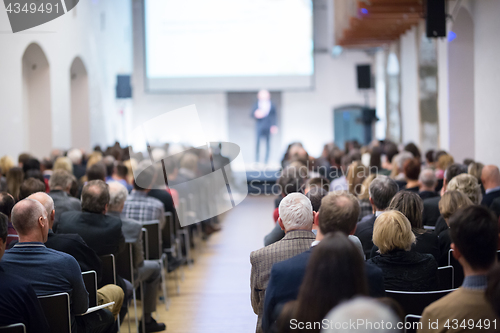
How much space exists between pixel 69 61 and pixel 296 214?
34.4 ft

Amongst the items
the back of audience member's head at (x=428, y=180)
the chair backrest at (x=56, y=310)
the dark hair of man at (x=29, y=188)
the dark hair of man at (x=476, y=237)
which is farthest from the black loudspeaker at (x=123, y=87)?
the dark hair of man at (x=476, y=237)

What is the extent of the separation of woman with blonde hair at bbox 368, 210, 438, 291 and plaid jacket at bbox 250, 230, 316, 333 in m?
0.39

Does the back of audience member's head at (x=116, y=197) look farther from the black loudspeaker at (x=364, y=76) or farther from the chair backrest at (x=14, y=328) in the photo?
the black loudspeaker at (x=364, y=76)

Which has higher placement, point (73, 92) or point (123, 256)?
point (73, 92)

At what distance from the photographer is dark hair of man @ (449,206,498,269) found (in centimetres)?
194

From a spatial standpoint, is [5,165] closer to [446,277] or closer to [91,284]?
[91,284]

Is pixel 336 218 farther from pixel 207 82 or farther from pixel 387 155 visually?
pixel 207 82

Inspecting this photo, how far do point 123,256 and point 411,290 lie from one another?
220cm

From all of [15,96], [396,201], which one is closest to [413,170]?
[396,201]

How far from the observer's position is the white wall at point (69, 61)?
9031 mm

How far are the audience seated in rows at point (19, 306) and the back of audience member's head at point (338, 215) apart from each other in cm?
133

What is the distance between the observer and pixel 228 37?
15523 mm

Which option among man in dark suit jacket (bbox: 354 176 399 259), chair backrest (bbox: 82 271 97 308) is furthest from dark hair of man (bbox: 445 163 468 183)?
chair backrest (bbox: 82 271 97 308)

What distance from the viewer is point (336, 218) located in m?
2.37
